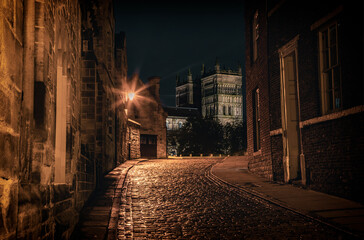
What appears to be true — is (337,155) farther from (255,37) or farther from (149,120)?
(149,120)

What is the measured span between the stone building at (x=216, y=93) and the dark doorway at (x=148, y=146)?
341ft

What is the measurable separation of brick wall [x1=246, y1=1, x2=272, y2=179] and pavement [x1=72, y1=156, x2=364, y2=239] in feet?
7.06

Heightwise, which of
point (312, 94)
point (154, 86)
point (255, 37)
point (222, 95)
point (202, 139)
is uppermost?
point (222, 95)

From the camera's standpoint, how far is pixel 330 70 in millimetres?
11000

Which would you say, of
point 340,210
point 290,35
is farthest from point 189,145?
point 340,210

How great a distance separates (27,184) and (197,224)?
14.0ft

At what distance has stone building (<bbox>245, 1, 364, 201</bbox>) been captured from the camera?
9.63m

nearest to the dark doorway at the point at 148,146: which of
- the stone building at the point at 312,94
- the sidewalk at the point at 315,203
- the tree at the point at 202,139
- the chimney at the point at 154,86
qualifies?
the chimney at the point at 154,86

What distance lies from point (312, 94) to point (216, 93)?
442 ft

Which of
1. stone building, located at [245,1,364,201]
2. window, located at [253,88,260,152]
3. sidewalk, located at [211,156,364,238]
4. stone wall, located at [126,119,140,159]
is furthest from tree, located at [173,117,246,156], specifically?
sidewalk, located at [211,156,364,238]

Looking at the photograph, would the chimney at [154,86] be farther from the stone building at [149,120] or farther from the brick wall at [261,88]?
the brick wall at [261,88]

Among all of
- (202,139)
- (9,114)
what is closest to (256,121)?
(9,114)

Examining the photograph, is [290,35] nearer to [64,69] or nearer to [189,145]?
[64,69]

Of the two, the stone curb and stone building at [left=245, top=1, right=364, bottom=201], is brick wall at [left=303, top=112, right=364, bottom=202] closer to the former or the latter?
stone building at [left=245, top=1, right=364, bottom=201]
